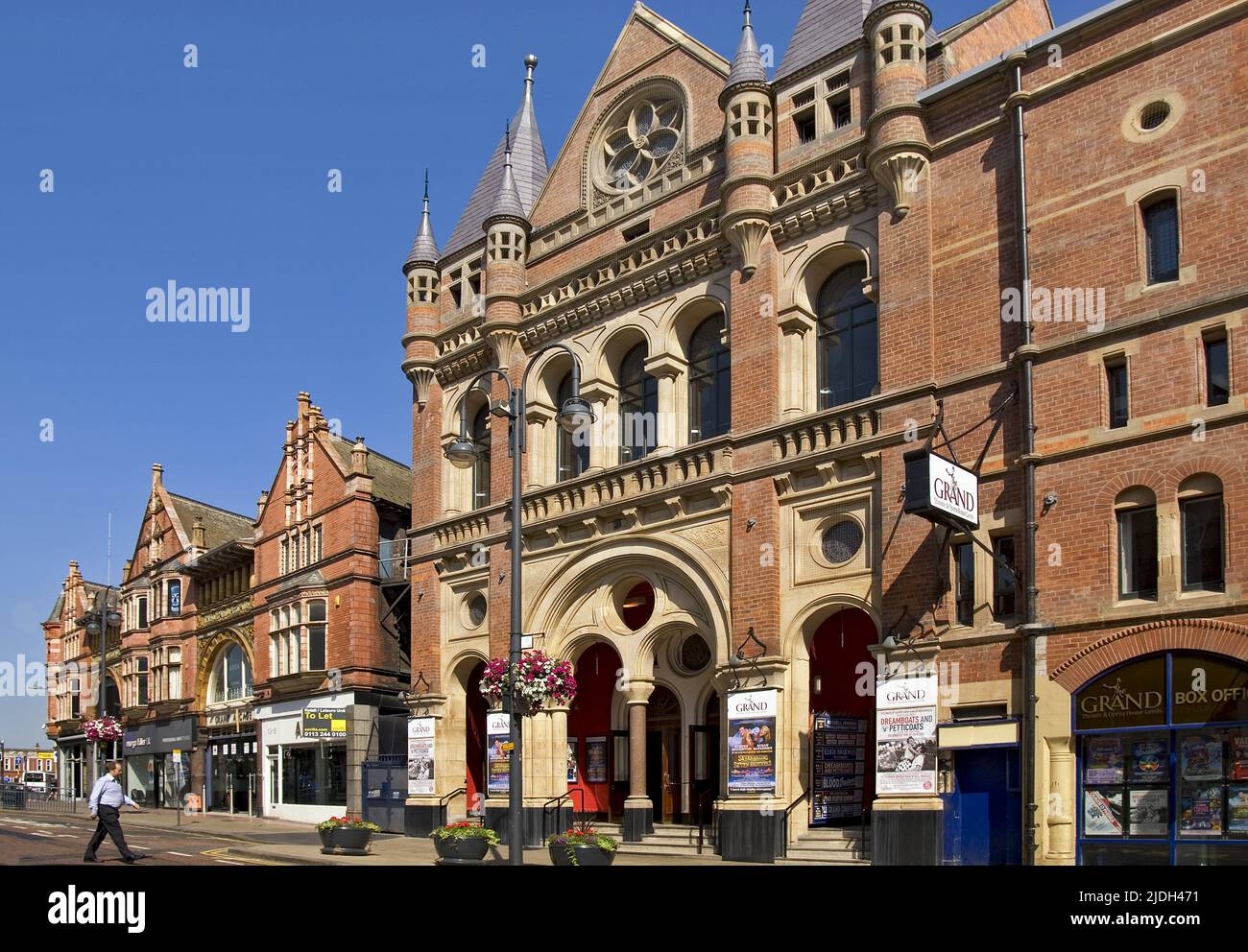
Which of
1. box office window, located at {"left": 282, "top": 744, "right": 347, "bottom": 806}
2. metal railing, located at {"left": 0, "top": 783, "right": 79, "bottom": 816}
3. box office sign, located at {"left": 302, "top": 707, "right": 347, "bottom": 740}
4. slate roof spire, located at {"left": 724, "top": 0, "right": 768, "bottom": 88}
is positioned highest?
slate roof spire, located at {"left": 724, "top": 0, "right": 768, "bottom": 88}

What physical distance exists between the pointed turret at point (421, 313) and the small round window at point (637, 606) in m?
9.36

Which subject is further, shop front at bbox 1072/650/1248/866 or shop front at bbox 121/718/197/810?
shop front at bbox 121/718/197/810

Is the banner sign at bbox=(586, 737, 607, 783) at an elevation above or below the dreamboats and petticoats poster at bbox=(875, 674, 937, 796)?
below

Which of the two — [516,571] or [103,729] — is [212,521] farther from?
[516,571]

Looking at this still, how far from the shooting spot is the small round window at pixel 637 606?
31.6 meters

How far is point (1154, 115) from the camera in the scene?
21.5m

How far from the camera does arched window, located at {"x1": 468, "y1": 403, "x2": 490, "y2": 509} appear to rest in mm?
35406

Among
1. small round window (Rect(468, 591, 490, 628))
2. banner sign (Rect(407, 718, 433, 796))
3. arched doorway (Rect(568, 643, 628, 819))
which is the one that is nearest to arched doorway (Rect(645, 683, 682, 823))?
arched doorway (Rect(568, 643, 628, 819))

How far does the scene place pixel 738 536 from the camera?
88.2ft

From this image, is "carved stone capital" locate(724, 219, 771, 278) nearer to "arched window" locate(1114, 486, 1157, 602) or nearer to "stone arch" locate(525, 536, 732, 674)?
"stone arch" locate(525, 536, 732, 674)

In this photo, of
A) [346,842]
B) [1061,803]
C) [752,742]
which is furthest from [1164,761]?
[346,842]

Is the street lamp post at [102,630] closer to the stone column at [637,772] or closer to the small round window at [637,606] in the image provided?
the small round window at [637,606]

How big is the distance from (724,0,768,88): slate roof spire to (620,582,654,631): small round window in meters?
12.3

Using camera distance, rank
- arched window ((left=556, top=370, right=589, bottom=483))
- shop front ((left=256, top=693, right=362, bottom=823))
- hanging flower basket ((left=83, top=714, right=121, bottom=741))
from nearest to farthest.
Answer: arched window ((left=556, top=370, right=589, bottom=483))
shop front ((left=256, top=693, right=362, bottom=823))
hanging flower basket ((left=83, top=714, right=121, bottom=741))
